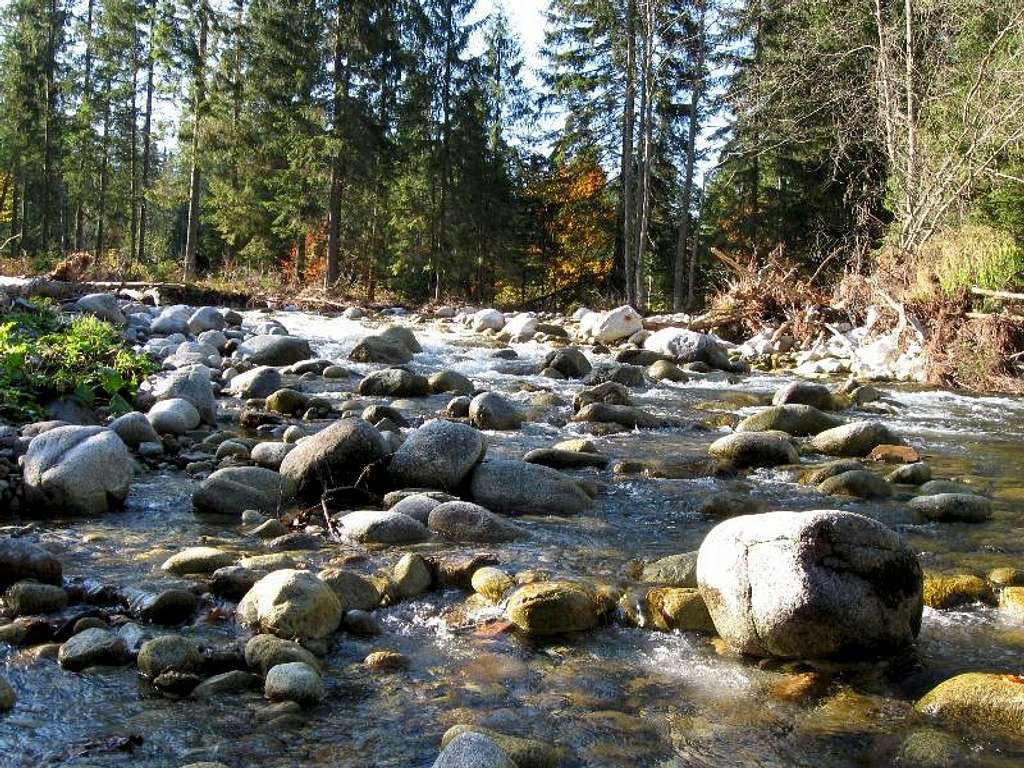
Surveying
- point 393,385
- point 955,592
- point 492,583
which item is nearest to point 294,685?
point 492,583

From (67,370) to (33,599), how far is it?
4.26m

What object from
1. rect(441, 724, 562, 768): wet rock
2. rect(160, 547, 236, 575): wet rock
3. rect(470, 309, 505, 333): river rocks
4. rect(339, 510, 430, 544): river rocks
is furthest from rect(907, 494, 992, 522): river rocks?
rect(470, 309, 505, 333): river rocks

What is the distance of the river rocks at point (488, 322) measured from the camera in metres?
19.1

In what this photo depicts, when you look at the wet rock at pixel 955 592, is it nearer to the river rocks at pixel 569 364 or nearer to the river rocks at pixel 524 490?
the river rocks at pixel 524 490

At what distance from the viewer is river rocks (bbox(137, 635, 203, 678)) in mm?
3193

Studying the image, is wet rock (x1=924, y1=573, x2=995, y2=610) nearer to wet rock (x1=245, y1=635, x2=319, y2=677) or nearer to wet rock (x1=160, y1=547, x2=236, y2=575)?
wet rock (x1=245, y1=635, x2=319, y2=677)

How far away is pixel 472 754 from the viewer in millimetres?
2553

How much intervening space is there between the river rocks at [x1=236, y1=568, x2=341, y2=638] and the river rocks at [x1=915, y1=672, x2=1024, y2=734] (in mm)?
2304

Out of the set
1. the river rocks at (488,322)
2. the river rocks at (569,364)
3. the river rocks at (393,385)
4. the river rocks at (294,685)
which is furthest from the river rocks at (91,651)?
the river rocks at (488,322)

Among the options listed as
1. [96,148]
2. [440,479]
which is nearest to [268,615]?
[440,479]

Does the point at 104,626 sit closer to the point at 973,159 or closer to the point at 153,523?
the point at 153,523

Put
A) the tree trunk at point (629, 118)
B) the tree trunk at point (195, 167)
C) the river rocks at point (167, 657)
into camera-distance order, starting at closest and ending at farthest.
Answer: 1. the river rocks at point (167, 657)
2. the tree trunk at point (629, 118)
3. the tree trunk at point (195, 167)

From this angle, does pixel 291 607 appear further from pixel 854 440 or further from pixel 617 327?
pixel 617 327

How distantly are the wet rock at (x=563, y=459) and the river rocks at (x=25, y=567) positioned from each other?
3641mm
